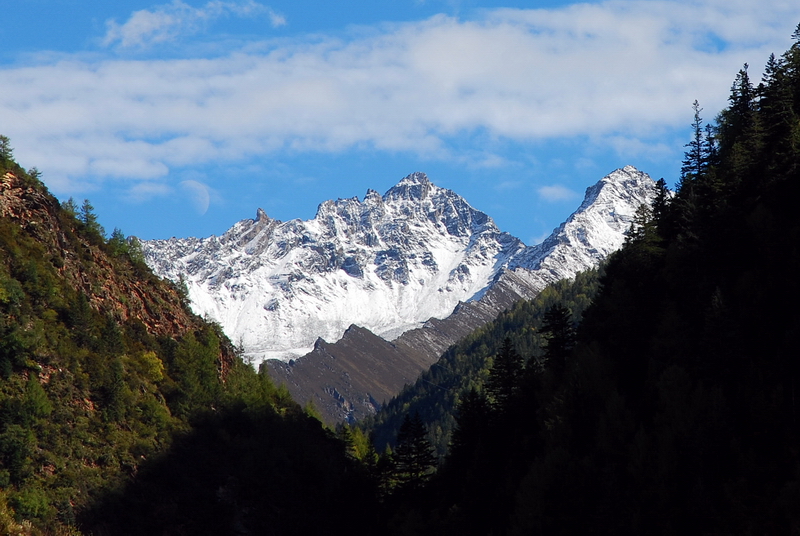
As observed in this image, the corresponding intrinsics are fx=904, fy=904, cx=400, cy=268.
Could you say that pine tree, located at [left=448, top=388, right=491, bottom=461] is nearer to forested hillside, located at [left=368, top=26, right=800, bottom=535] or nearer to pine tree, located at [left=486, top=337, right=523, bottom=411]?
forested hillside, located at [left=368, top=26, right=800, bottom=535]

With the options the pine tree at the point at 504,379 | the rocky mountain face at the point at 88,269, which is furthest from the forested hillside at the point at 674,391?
the rocky mountain face at the point at 88,269

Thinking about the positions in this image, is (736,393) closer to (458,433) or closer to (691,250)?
(691,250)

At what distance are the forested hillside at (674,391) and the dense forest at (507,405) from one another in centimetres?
22

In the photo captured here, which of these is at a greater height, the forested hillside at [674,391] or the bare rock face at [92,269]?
the bare rock face at [92,269]

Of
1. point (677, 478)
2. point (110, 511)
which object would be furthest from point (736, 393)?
point (110, 511)

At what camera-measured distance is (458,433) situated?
10800 cm

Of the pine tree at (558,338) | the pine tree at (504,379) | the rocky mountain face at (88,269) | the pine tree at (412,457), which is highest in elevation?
the rocky mountain face at (88,269)

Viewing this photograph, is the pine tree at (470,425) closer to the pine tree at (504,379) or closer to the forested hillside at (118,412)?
the pine tree at (504,379)

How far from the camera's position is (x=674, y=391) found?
3167 inches

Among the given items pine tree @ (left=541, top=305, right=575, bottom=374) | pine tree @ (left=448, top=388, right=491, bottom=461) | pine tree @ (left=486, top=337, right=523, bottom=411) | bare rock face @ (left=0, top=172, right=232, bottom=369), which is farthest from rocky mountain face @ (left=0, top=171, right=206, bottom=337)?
pine tree @ (left=541, top=305, right=575, bottom=374)

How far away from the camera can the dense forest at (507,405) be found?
76.4m

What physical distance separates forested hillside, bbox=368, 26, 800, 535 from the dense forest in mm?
223

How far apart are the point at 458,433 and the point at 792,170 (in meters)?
47.2

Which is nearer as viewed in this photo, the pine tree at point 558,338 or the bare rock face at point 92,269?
the pine tree at point 558,338
